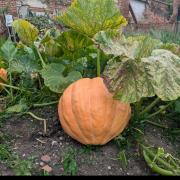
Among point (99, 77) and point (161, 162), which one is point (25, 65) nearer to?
point (99, 77)

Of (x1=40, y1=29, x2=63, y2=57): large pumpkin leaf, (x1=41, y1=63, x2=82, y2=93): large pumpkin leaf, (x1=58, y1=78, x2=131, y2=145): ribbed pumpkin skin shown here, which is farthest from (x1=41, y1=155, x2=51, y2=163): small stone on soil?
(x1=40, y1=29, x2=63, y2=57): large pumpkin leaf

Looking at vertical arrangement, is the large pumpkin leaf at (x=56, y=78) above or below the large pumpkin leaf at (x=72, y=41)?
below

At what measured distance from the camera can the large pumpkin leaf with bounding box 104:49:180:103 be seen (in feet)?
4.22

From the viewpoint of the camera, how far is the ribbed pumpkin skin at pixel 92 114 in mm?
1401

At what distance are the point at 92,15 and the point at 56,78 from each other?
0.30 metres

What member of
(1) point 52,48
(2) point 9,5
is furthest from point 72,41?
(2) point 9,5

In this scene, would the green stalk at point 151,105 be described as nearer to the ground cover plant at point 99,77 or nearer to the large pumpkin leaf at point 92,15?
the ground cover plant at point 99,77

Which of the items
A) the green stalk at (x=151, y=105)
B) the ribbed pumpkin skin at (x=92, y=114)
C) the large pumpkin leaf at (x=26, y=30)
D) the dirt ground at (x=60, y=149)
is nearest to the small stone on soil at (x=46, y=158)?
the dirt ground at (x=60, y=149)

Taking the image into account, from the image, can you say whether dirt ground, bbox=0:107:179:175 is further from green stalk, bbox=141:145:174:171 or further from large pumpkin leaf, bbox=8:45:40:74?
large pumpkin leaf, bbox=8:45:40:74

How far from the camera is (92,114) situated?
1.40m

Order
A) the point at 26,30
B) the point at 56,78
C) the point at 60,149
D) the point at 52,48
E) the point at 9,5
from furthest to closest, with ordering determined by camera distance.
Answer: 1. the point at 9,5
2. the point at 26,30
3. the point at 52,48
4. the point at 56,78
5. the point at 60,149

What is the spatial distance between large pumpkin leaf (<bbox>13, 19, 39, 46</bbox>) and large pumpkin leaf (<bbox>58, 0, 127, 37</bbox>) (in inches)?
16.1

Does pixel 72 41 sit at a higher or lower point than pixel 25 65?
higher

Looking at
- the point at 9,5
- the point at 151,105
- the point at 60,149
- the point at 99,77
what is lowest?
the point at 9,5
